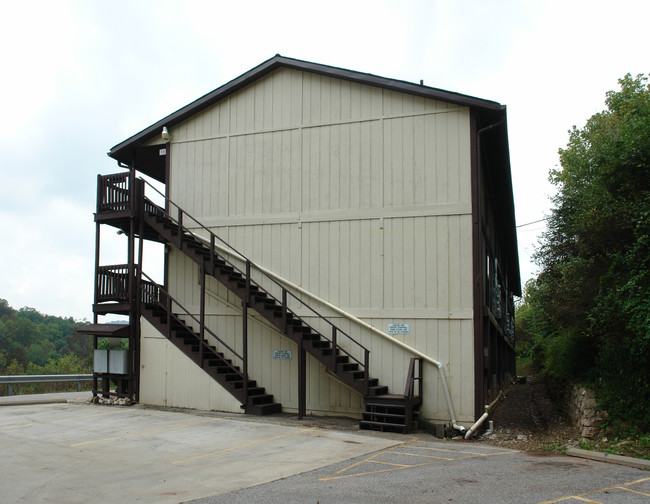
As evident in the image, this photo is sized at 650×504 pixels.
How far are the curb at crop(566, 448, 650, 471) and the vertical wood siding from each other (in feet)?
9.69

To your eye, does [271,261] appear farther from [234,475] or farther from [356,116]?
[234,475]

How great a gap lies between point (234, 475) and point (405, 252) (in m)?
6.71

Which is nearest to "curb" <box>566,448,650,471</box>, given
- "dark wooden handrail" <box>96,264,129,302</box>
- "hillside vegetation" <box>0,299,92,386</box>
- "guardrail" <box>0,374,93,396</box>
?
"dark wooden handrail" <box>96,264,129,302</box>

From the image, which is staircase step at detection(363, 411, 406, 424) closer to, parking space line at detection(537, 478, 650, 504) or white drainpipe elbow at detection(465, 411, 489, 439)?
white drainpipe elbow at detection(465, 411, 489, 439)

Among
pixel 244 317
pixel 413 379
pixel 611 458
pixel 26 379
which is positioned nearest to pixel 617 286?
pixel 611 458

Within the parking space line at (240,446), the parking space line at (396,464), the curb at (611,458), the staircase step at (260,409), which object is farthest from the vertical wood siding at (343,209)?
the curb at (611,458)

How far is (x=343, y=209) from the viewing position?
44.6 feet

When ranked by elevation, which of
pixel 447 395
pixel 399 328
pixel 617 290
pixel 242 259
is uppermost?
pixel 242 259

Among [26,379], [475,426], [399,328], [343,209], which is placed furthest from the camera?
[26,379]

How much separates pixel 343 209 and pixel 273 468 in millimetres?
6972

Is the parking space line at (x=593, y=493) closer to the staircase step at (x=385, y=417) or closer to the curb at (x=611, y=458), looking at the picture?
the curb at (x=611, y=458)

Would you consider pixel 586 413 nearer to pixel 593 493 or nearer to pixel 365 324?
pixel 593 493

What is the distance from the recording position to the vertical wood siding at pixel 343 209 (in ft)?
40.8

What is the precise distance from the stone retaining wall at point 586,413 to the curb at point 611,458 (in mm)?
1120
